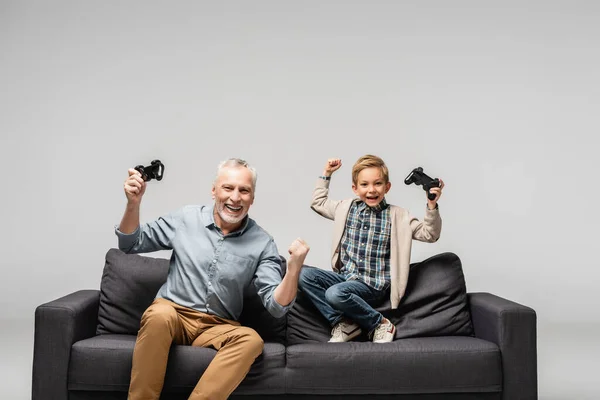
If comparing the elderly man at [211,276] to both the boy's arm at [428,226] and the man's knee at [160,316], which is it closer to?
the man's knee at [160,316]

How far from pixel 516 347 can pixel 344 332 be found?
0.80 meters

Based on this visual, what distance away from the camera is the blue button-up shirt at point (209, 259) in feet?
12.3

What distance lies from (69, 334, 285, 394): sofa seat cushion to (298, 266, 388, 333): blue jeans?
1.57 ft

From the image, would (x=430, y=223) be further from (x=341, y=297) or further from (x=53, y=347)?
(x=53, y=347)

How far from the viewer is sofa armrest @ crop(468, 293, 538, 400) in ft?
12.2

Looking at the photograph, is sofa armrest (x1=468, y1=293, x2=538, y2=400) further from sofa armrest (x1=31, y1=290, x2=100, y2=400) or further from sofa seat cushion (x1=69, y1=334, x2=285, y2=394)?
sofa armrest (x1=31, y1=290, x2=100, y2=400)

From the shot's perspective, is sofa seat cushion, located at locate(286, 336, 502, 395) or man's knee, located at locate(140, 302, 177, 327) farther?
sofa seat cushion, located at locate(286, 336, 502, 395)

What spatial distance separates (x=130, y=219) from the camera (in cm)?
368

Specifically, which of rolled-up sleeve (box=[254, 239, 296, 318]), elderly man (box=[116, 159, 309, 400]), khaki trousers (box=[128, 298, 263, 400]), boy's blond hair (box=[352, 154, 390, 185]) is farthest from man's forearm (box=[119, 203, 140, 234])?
boy's blond hair (box=[352, 154, 390, 185])

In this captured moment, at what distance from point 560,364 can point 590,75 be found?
2359mm

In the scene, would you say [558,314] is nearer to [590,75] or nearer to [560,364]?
[560,364]

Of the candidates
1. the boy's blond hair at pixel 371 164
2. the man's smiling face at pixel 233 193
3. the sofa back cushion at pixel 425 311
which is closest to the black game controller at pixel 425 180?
the boy's blond hair at pixel 371 164

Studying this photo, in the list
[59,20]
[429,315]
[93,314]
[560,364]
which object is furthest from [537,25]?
[93,314]

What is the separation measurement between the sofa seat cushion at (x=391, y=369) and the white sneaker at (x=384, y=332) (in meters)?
0.25
